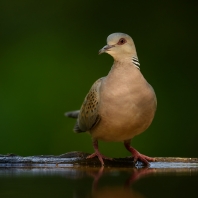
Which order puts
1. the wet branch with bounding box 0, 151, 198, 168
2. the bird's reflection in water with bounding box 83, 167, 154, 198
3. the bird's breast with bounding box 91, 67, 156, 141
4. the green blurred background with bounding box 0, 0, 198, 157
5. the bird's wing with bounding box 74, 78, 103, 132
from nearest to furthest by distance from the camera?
1. the bird's reflection in water with bounding box 83, 167, 154, 198
2. the wet branch with bounding box 0, 151, 198, 168
3. the bird's breast with bounding box 91, 67, 156, 141
4. the bird's wing with bounding box 74, 78, 103, 132
5. the green blurred background with bounding box 0, 0, 198, 157

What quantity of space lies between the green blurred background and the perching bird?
5.64 feet

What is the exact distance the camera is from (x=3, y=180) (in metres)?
1.71

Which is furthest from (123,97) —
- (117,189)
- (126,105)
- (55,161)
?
(117,189)

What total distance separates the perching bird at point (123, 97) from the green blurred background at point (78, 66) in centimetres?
172

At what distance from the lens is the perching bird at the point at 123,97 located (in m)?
2.22

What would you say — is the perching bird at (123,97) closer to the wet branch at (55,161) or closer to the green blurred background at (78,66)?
the wet branch at (55,161)

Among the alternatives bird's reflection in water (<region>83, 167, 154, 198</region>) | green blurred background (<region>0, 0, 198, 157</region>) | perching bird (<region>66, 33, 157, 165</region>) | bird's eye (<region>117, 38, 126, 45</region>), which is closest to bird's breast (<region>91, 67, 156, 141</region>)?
perching bird (<region>66, 33, 157, 165</region>)

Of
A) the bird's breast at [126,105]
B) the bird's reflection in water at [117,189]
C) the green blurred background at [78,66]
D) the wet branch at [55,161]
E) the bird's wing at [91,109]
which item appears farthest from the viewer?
the green blurred background at [78,66]

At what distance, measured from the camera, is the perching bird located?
2223 millimetres

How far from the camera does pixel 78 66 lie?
4.21 metres

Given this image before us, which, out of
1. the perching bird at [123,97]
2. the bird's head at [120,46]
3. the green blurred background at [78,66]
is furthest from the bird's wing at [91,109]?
the green blurred background at [78,66]

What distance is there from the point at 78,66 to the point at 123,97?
6.64 feet

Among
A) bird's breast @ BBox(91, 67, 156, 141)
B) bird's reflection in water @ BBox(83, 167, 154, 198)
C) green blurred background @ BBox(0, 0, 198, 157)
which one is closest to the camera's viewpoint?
bird's reflection in water @ BBox(83, 167, 154, 198)

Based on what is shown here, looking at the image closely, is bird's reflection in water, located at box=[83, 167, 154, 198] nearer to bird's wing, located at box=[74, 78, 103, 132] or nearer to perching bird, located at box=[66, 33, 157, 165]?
perching bird, located at box=[66, 33, 157, 165]
